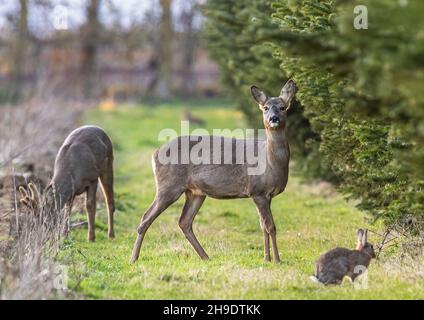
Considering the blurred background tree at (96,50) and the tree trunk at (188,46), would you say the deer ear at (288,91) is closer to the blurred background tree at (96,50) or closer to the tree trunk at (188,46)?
the blurred background tree at (96,50)

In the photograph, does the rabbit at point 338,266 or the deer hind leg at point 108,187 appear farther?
the deer hind leg at point 108,187

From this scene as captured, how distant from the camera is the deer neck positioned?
10.2 metres

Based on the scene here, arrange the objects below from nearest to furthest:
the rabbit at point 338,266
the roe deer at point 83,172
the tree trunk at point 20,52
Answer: the rabbit at point 338,266 < the roe deer at point 83,172 < the tree trunk at point 20,52

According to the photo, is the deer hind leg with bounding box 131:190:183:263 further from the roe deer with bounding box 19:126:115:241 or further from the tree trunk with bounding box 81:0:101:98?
the tree trunk with bounding box 81:0:101:98

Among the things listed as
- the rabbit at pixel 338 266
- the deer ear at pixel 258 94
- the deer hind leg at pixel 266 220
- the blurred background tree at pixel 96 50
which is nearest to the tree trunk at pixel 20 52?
the blurred background tree at pixel 96 50

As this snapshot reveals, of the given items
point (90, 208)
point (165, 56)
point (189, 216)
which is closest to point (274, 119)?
point (189, 216)

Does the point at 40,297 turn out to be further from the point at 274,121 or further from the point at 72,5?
the point at 72,5

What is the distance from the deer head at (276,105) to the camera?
10.0m

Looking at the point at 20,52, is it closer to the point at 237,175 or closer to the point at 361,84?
the point at 237,175

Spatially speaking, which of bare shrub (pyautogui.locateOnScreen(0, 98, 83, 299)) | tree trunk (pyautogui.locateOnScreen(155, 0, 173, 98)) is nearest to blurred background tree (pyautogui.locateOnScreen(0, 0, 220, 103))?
tree trunk (pyautogui.locateOnScreen(155, 0, 173, 98))

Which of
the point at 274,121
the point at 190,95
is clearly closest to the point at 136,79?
the point at 190,95

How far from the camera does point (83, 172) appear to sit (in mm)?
12211

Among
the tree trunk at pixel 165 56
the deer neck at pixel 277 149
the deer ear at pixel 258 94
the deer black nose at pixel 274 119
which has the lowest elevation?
the tree trunk at pixel 165 56

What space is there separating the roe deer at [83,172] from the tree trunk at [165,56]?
36.6 m
